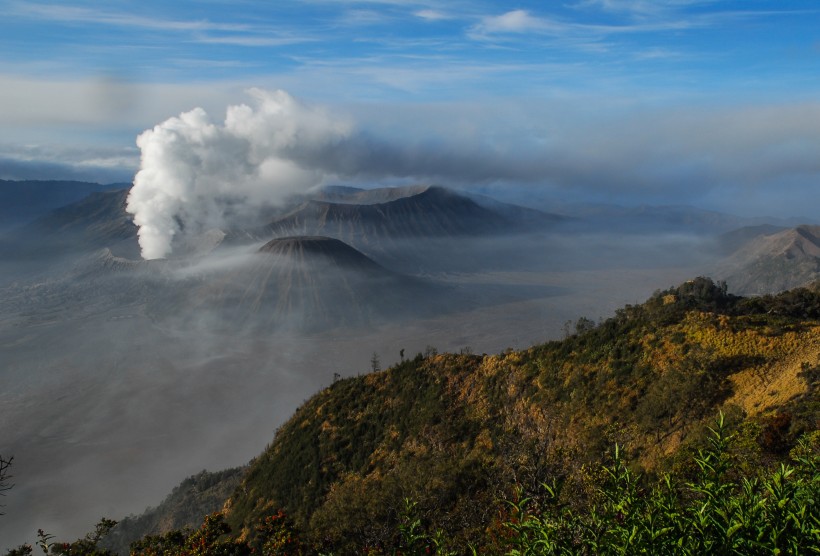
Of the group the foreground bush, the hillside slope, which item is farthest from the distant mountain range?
the foreground bush

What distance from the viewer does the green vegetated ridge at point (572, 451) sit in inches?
219

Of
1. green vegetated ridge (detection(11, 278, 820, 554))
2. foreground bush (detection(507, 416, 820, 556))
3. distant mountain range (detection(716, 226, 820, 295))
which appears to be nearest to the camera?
foreground bush (detection(507, 416, 820, 556))

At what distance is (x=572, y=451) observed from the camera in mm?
21234

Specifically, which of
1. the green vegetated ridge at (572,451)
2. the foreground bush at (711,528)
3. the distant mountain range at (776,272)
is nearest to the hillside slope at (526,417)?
the green vegetated ridge at (572,451)

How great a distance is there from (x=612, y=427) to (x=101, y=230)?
211310 millimetres

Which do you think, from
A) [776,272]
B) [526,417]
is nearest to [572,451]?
[526,417]

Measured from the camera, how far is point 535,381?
30.9m

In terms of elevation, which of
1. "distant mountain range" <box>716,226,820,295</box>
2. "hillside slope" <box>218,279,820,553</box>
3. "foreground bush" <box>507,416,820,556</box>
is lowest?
"distant mountain range" <box>716,226,820,295</box>

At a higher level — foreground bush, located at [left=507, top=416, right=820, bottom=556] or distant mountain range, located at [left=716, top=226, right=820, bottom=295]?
foreground bush, located at [left=507, top=416, right=820, bottom=556]

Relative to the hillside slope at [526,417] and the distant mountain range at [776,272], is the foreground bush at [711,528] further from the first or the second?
the distant mountain range at [776,272]

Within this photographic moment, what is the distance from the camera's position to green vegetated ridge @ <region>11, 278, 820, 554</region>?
555 cm

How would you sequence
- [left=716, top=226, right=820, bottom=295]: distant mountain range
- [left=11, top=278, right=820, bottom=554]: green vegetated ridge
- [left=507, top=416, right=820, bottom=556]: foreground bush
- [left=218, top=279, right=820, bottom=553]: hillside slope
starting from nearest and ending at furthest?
[left=507, top=416, right=820, bottom=556]: foreground bush < [left=11, top=278, right=820, bottom=554]: green vegetated ridge < [left=218, top=279, right=820, bottom=553]: hillside slope < [left=716, top=226, right=820, bottom=295]: distant mountain range

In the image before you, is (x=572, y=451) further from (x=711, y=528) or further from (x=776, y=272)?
(x=776, y=272)

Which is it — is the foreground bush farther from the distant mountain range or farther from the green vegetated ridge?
the distant mountain range
